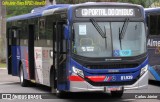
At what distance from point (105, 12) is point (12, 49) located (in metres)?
9.68

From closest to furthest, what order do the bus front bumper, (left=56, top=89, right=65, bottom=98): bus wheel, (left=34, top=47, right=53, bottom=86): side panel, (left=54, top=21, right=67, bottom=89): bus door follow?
1. the bus front bumper
2. (left=54, top=21, right=67, bottom=89): bus door
3. (left=56, top=89, right=65, bottom=98): bus wheel
4. (left=34, top=47, right=53, bottom=86): side panel

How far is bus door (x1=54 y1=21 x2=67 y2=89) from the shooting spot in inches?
605

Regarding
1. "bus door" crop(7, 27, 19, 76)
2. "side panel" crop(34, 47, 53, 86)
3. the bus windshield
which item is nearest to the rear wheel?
"side panel" crop(34, 47, 53, 86)

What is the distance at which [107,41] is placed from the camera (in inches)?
578

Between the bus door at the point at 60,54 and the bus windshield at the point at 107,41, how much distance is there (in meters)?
0.77

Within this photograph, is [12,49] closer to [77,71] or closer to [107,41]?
[77,71]

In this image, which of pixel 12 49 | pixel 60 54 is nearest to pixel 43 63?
pixel 60 54

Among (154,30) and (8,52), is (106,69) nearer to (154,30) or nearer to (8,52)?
(154,30)

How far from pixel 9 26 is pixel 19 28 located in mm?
2411

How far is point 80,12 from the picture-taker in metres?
14.9

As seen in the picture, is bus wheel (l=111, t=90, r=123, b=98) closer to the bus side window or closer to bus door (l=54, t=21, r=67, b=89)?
bus door (l=54, t=21, r=67, b=89)

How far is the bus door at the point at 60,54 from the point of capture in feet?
50.4

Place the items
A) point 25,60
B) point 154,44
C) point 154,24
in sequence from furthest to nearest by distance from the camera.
→ point 25,60 < point 154,24 < point 154,44

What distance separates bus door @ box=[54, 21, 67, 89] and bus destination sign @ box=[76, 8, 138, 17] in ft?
2.82
